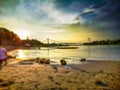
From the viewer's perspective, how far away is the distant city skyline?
3791 mm

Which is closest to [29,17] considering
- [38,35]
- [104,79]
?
[38,35]

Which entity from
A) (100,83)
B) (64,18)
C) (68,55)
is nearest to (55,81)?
(100,83)

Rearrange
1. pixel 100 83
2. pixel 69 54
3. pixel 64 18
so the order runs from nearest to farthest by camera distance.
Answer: pixel 100 83 < pixel 64 18 < pixel 69 54

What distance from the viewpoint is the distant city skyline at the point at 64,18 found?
3.79m

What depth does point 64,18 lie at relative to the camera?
3.91 m

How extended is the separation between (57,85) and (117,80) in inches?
34.4

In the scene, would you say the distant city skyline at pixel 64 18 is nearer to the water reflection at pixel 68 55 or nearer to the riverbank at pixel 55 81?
the riverbank at pixel 55 81

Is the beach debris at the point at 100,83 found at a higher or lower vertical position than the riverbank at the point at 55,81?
lower

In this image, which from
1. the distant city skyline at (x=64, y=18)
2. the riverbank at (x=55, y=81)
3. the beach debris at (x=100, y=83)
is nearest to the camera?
the riverbank at (x=55, y=81)

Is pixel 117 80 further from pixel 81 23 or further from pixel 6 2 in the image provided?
pixel 6 2

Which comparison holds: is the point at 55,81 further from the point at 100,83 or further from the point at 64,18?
the point at 64,18

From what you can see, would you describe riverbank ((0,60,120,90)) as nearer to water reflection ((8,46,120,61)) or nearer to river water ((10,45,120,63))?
river water ((10,45,120,63))

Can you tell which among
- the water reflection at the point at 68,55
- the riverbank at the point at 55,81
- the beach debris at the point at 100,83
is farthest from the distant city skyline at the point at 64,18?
the water reflection at the point at 68,55

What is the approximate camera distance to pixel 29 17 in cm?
402
